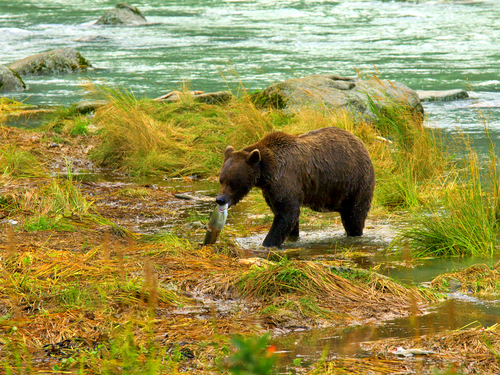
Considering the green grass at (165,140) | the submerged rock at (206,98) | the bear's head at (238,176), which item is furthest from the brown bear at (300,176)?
the submerged rock at (206,98)

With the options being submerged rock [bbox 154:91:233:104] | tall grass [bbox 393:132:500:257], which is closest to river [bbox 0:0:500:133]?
submerged rock [bbox 154:91:233:104]

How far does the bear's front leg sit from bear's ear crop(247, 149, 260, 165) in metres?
0.60

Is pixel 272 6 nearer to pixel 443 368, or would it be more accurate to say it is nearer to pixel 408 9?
pixel 408 9

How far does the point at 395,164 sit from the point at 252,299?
16.5 ft

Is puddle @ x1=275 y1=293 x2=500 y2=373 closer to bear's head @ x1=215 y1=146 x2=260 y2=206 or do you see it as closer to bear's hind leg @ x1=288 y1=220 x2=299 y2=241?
bear's head @ x1=215 y1=146 x2=260 y2=206

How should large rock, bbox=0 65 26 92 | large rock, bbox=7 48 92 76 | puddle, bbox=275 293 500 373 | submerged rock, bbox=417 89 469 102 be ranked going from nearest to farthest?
1. puddle, bbox=275 293 500 373
2. submerged rock, bbox=417 89 469 102
3. large rock, bbox=0 65 26 92
4. large rock, bbox=7 48 92 76

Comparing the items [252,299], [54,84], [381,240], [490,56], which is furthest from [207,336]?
[490,56]

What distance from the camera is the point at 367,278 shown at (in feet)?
17.0

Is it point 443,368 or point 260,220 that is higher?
point 443,368

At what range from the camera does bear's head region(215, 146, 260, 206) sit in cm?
651

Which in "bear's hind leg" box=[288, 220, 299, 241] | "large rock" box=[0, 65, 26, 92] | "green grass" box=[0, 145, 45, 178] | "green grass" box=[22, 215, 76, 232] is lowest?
"large rock" box=[0, 65, 26, 92]

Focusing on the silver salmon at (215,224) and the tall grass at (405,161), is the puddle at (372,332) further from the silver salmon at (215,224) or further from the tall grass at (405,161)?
the tall grass at (405,161)

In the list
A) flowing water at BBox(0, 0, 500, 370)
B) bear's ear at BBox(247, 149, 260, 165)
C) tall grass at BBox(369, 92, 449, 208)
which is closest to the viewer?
bear's ear at BBox(247, 149, 260, 165)

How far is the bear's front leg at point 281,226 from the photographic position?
6727 millimetres
